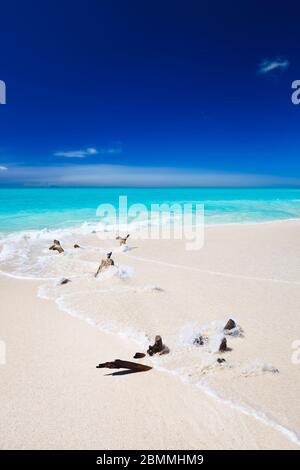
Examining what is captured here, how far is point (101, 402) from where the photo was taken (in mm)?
2826

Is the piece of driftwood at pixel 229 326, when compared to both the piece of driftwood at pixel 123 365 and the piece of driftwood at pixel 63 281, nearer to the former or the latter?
the piece of driftwood at pixel 123 365

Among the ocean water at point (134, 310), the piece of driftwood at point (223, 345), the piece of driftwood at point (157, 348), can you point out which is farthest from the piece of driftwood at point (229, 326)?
the piece of driftwood at point (157, 348)

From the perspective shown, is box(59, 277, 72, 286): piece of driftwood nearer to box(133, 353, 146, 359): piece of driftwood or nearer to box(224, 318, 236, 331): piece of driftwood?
box(133, 353, 146, 359): piece of driftwood

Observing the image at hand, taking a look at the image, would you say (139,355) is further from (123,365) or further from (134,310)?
(134,310)

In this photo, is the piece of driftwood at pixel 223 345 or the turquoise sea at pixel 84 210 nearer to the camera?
the piece of driftwood at pixel 223 345

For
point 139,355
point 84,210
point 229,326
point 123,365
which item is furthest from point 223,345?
point 84,210

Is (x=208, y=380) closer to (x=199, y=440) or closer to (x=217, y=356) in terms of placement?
(x=217, y=356)

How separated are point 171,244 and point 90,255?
3.40 meters

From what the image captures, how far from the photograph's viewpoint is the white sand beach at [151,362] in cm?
252

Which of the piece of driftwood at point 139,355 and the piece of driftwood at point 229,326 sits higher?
the piece of driftwood at point 229,326

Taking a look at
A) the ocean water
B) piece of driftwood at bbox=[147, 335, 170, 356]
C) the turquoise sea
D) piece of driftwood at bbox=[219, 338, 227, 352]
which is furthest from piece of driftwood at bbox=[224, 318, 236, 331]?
the turquoise sea

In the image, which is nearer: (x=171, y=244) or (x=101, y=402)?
(x=101, y=402)
